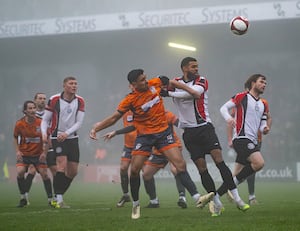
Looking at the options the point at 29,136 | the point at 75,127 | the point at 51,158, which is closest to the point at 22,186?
the point at 51,158

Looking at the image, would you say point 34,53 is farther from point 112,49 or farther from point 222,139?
point 222,139

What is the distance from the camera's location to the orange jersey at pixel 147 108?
30.7 ft

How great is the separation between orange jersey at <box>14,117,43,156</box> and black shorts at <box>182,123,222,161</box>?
487 cm

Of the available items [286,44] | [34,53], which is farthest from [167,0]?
[34,53]

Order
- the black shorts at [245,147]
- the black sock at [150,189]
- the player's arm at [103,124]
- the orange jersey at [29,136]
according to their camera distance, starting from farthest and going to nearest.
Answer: the orange jersey at [29,136] < the black sock at [150,189] < the black shorts at [245,147] < the player's arm at [103,124]

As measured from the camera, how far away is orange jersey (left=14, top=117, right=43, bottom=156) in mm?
13594

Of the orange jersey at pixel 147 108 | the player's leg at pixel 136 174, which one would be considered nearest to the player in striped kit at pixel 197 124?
the orange jersey at pixel 147 108

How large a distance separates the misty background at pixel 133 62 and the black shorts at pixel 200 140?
20.0m

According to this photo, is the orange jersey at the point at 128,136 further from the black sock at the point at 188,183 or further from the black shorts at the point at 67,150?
the black sock at the point at 188,183

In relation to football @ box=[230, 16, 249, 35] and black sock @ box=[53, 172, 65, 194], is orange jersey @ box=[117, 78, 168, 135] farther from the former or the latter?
black sock @ box=[53, 172, 65, 194]

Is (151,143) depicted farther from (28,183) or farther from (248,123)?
(28,183)

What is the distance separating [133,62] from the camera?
35.7 m

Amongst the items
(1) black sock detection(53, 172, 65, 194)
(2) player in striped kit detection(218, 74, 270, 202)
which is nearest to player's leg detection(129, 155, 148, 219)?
(2) player in striped kit detection(218, 74, 270, 202)

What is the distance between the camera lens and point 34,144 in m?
13.6
